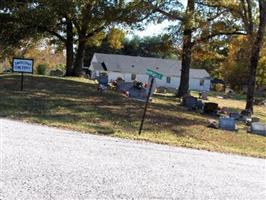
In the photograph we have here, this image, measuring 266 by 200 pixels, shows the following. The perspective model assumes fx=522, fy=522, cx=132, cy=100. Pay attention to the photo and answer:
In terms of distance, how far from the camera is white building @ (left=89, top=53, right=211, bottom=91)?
74175 millimetres

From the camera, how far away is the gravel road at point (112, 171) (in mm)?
7062

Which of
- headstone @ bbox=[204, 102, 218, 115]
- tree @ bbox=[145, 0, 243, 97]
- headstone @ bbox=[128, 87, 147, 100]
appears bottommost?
headstone @ bbox=[204, 102, 218, 115]

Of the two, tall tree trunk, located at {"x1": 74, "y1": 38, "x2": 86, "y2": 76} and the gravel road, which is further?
tall tree trunk, located at {"x1": 74, "y1": 38, "x2": 86, "y2": 76}

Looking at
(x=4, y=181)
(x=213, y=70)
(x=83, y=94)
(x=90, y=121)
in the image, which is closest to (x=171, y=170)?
(x=4, y=181)

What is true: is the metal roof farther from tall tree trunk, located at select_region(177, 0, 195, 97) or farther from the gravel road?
the gravel road

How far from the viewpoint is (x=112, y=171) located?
8367 mm

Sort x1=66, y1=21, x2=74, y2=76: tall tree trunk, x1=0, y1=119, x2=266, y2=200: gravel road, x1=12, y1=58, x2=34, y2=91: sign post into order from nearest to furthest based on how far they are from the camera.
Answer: x1=0, y1=119, x2=266, y2=200: gravel road → x1=12, y1=58, x2=34, y2=91: sign post → x1=66, y1=21, x2=74, y2=76: tall tree trunk

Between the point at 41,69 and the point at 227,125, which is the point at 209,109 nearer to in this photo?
the point at 227,125

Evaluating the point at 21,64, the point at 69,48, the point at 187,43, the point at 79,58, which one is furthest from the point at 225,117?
the point at 69,48

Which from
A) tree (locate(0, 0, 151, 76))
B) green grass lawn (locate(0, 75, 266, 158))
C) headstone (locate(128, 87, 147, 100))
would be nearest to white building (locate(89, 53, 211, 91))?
tree (locate(0, 0, 151, 76))

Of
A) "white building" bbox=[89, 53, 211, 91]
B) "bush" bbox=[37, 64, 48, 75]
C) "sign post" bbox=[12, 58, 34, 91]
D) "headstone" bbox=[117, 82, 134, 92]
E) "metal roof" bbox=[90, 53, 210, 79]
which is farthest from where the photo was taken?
"metal roof" bbox=[90, 53, 210, 79]

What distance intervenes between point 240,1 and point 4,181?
23223 millimetres

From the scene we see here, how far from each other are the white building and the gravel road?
2398 inches

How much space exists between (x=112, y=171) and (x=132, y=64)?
6786cm
